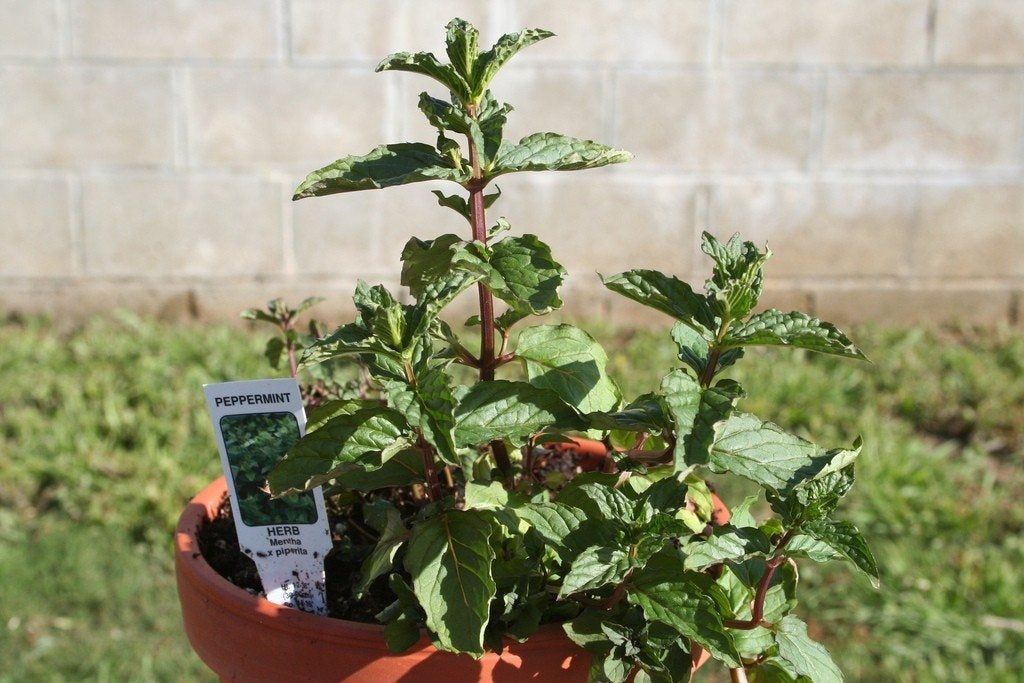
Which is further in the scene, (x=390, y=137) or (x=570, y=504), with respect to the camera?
(x=390, y=137)

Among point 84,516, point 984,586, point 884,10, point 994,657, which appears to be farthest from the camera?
point 884,10

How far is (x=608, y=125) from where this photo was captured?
3.64 meters

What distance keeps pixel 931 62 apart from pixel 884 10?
261 millimetres

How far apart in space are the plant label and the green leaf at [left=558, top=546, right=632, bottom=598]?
32 centimetres

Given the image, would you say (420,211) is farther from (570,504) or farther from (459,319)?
(570,504)

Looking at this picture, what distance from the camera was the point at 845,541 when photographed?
3.01ft

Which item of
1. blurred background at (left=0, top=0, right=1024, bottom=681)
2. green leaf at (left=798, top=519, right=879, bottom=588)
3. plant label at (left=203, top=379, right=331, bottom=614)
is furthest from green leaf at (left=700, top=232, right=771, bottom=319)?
blurred background at (left=0, top=0, right=1024, bottom=681)

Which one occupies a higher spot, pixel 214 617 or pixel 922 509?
pixel 214 617

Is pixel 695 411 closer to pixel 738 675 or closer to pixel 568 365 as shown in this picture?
pixel 568 365

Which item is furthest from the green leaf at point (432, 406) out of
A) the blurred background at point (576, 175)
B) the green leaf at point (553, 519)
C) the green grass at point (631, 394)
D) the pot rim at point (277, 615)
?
the blurred background at point (576, 175)

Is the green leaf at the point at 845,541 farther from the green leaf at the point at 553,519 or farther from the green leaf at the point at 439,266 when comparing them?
the green leaf at the point at 439,266

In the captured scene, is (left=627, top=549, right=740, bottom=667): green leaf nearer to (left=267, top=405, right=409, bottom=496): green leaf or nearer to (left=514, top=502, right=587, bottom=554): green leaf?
(left=514, top=502, right=587, bottom=554): green leaf

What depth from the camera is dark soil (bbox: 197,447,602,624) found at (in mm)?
Result: 1146

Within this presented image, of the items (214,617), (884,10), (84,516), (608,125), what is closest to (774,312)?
(214,617)
